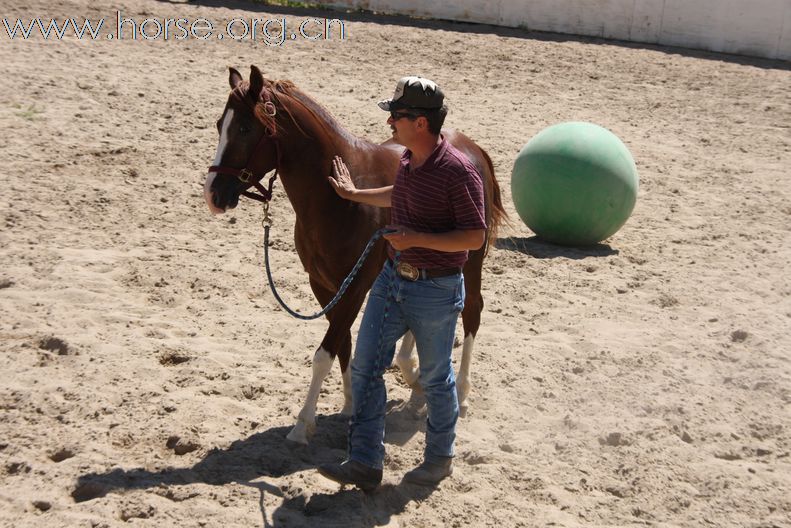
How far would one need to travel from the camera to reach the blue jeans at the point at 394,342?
386cm

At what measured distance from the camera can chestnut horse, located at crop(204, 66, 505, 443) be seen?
4234mm

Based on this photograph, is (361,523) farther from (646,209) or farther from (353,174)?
(646,209)

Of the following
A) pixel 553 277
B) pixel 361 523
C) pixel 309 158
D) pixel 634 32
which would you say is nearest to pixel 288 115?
pixel 309 158

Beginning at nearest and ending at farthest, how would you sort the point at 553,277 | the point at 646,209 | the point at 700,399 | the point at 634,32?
the point at 700,399 → the point at 553,277 → the point at 646,209 → the point at 634,32

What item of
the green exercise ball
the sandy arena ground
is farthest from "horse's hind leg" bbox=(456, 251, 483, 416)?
the green exercise ball

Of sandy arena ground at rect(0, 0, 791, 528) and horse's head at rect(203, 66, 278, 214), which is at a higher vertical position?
horse's head at rect(203, 66, 278, 214)

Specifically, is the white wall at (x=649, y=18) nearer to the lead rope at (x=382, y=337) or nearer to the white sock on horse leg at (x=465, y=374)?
the white sock on horse leg at (x=465, y=374)

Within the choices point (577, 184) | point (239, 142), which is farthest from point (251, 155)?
point (577, 184)

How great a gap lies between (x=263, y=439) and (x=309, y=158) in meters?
1.46

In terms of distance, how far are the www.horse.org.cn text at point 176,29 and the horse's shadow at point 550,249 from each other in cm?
630

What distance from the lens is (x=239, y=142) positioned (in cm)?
424

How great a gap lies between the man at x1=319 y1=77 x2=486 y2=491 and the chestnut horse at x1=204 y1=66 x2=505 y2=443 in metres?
0.30

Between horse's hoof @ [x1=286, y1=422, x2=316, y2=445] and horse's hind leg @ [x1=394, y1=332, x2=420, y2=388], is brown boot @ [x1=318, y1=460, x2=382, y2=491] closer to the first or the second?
horse's hoof @ [x1=286, y1=422, x2=316, y2=445]

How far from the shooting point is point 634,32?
15.1 meters
